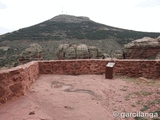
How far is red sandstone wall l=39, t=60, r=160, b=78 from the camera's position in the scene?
8781 millimetres

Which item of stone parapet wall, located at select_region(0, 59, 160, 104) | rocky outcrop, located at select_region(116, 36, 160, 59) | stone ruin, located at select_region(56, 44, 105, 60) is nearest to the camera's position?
stone parapet wall, located at select_region(0, 59, 160, 104)

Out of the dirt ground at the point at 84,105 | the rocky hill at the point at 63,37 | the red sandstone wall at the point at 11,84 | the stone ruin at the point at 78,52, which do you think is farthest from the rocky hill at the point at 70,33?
the red sandstone wall at the point at 11,84

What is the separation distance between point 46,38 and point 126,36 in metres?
19.2

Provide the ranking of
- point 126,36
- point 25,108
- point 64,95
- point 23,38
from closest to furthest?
1. point 25,108
2. point 64,95
3. point 23,38
4. point 126,36

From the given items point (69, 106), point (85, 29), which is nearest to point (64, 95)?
point (69, 106)

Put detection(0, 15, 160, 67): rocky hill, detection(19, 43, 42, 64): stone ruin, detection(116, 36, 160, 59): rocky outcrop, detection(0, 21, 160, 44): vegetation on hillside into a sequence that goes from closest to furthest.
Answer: detection(116, 36, 160, 59): rocky outcrop < detection(19, 43, 42, 64): stone ruin < detection(0, 15, 160, 67): rocky hill < detection(0, 21, 160, 44): vegetation on hillside

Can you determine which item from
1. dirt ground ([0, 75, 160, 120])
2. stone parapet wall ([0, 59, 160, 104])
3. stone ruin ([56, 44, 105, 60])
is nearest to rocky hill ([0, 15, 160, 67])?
stone ruin ([56, 44, 105, 60])

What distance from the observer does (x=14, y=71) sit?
441 centimetres

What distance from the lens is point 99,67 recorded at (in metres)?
9.10

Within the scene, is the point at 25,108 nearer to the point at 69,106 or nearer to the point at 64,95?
the point at 69,106

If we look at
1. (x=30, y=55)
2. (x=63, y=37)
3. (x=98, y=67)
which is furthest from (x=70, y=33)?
(x=98, y=67)

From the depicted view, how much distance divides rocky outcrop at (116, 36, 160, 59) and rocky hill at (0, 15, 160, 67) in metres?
11.2

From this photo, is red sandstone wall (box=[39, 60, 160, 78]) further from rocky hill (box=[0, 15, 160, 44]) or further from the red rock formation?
rocky hill (box=[0, 15, 160, 44])

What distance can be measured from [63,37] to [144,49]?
25705 mm
